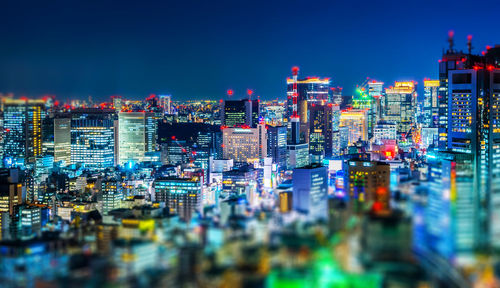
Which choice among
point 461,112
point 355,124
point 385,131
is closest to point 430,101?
point 385,131

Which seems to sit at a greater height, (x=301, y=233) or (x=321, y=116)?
(x=321, y=116)

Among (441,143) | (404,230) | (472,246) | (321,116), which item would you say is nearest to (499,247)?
(472,246)

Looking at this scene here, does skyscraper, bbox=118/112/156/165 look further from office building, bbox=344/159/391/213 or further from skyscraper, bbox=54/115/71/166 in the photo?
office building, bbox=344/159/391/213

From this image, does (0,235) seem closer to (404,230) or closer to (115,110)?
(404,230)

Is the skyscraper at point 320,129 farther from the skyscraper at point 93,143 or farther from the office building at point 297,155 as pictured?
the skyscraper at point 93,143

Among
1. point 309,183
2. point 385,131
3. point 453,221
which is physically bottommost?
point 309,183

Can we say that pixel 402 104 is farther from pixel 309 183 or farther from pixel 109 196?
pixel 309 183
